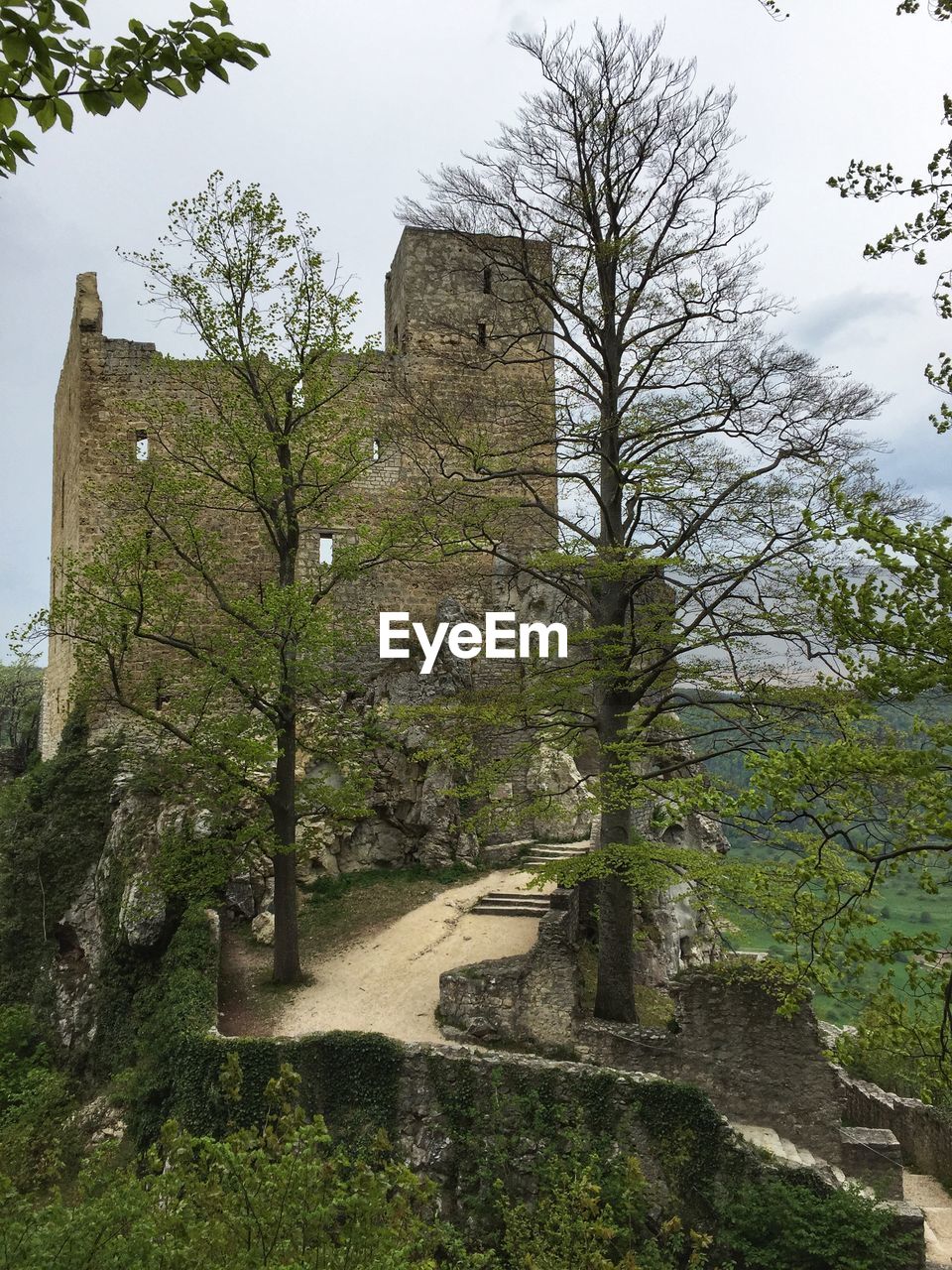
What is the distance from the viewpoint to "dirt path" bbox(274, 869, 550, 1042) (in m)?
12.1

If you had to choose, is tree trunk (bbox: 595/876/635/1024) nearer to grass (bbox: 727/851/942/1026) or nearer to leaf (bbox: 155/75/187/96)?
leaf (bbox: 155/75/187/96)

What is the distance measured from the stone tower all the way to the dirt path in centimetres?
648

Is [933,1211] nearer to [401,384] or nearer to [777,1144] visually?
[777,1144]

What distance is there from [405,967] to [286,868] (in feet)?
7.14

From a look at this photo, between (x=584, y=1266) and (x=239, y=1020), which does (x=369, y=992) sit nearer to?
(x=239, y=1020)

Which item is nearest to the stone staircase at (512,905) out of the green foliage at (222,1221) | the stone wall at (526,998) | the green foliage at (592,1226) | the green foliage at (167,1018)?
the stone wall at (526,998)

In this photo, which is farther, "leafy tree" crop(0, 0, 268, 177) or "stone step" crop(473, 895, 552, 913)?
"stone step" crop(473, 895, 552, 913)

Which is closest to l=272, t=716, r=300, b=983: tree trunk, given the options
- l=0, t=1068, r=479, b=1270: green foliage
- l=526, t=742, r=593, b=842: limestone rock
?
l=526, t=742, r=593, b=842: limestone rock

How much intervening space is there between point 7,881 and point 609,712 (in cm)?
1054

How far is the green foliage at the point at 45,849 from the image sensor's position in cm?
1570

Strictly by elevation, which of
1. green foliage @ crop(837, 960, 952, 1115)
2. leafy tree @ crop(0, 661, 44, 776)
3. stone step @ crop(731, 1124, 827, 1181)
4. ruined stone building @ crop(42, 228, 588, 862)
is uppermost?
ruined stone building @ crop(42, 228, 588, 862)

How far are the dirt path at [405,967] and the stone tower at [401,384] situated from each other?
6.48 metres

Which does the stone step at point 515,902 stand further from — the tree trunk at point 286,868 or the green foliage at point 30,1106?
the green foliage at point 30,1106

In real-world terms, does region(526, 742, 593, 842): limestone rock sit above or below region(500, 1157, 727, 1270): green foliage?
above
